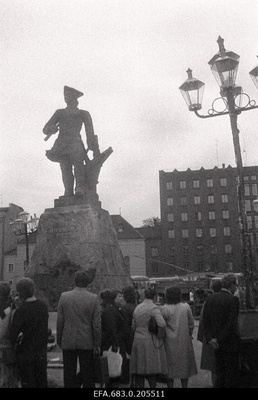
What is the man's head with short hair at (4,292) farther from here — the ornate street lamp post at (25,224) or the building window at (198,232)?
the building window at (198,232)

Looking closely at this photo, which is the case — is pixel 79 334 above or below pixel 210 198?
below

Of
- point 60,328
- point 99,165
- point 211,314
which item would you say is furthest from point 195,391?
point 99,165

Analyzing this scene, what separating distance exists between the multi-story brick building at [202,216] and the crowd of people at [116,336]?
58.4m

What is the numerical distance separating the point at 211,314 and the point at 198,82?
17.3 ft

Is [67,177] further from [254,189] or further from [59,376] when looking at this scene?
[254,189]

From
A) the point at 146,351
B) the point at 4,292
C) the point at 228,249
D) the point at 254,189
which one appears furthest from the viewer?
the point at 254,189

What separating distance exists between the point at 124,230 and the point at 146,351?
4838cm

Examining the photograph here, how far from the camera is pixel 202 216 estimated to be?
66125mm

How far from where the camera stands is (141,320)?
512 centimetres

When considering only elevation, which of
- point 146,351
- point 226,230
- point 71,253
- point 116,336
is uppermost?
point 226,230

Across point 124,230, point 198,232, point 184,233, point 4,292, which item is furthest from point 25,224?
point 198,232

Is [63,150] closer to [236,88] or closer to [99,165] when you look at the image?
[99,165]

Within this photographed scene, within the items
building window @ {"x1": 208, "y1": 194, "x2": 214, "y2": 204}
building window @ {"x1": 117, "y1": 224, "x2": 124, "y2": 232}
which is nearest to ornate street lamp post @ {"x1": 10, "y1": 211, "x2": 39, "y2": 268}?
building window @ {"x1": 117, "y1": 224, "x2": 124, "y2": 232}

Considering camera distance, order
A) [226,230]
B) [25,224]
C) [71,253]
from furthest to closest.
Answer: [226,230]
[25,224]
[71,253]
